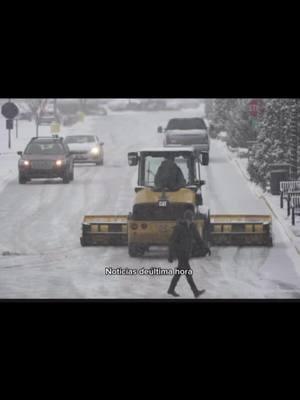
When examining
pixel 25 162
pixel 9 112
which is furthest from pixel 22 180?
pixel 9 112

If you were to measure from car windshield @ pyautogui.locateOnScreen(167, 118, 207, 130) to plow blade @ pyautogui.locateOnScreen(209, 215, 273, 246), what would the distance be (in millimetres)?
2180

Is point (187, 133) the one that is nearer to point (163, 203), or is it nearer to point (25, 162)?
point (25, 162)

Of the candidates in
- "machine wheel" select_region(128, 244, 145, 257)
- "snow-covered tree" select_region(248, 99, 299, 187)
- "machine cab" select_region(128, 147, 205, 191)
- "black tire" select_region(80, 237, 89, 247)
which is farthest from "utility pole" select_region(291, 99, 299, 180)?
"black tire" select_region(80, 237, 89, 247)

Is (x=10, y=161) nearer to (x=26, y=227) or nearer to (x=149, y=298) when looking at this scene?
(x=26, y=227)

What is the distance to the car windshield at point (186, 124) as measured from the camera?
29.5 m

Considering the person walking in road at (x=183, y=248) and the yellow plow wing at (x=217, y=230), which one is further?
the yellow plow wing at (x=217, y=230)

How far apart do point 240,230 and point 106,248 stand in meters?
2.44

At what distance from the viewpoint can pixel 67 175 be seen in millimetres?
29953

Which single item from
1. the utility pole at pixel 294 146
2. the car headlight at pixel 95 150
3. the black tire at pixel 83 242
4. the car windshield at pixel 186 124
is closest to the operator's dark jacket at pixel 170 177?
the black tire at pixel 83 242

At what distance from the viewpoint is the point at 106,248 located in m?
28.3

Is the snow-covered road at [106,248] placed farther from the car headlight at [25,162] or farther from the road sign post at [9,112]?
the road sign post at [9,112]

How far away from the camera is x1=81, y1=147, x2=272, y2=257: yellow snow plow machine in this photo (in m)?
27.3

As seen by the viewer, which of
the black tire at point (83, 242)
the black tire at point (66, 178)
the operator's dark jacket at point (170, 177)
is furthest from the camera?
the black tire at point (66, 178)

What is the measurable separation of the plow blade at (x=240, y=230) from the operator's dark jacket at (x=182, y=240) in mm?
1439
